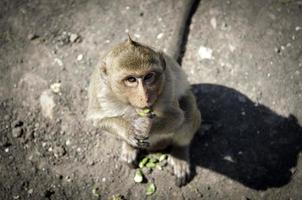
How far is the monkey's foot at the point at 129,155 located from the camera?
5.55 metres

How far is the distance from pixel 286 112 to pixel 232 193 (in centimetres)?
119

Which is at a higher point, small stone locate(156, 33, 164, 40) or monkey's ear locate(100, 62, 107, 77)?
monkey's ear locate(100, 62, 107, 77)

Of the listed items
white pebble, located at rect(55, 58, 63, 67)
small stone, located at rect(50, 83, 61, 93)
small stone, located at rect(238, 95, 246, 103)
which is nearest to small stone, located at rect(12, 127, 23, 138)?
small stone, located at rect(50, 83, 61, 93)

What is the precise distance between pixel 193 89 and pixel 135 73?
197cm

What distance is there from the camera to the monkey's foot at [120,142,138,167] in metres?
5.55

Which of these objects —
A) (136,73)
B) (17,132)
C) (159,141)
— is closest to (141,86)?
(136,73)

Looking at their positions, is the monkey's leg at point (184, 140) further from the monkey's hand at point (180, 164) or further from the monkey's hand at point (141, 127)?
the monkey's hand at point (141, 127)

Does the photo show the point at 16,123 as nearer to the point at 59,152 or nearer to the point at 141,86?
the point at 59,152

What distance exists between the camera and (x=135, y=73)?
4238 millimetres

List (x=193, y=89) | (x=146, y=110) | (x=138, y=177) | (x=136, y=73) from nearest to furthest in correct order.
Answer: (x=136, y=73)
(x=146, y=110)
(x=138, y=177)
(x=193, y=89)

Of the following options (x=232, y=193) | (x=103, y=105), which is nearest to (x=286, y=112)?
(x=232, y=193)

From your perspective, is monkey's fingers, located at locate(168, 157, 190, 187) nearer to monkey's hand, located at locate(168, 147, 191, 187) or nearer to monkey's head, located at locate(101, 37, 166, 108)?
monkey's hand, located at locate(168, 147, 191, 187)

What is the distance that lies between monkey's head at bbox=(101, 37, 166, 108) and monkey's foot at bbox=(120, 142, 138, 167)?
1190 millimetres

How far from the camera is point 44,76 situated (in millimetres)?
6262
